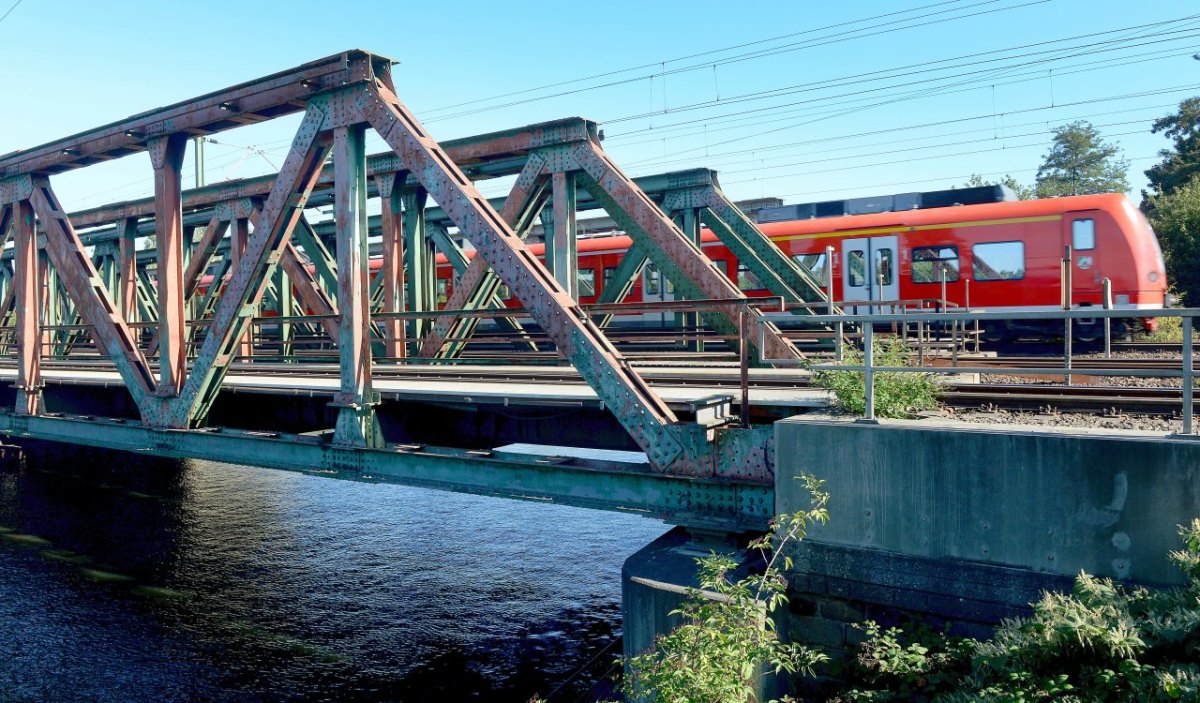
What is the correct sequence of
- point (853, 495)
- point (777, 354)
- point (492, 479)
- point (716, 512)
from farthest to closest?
point (777, 354), point (492, 479), point (716, 512), point (853, 495)

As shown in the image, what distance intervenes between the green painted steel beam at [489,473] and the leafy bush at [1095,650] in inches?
79.5

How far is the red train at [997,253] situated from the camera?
713 inches

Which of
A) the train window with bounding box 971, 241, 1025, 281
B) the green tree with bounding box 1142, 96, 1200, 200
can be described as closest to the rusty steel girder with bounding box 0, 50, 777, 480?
the train window with bounding box 971, 241, 1025, 281

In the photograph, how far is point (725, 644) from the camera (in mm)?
5504

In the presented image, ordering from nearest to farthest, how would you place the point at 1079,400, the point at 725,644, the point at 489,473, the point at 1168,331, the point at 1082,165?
the point at 725,644, the point at 1079,400, the point at 489,473, the point at 1168,331, the point at 1082,165

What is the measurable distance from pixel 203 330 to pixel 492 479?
20481 millimetres

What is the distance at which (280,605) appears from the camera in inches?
542

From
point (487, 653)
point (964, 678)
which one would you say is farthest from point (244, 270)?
point (964, 678)

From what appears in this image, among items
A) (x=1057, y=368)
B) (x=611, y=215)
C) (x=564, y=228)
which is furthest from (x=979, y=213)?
(x=1057, y=368)

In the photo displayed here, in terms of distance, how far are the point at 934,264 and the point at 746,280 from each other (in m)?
4.80

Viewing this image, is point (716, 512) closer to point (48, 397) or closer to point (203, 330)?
point (48, 397)

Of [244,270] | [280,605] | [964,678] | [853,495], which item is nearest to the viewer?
[964,678]

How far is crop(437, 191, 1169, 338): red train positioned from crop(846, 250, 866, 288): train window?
2cm

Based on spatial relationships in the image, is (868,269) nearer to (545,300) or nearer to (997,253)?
(997,253)
